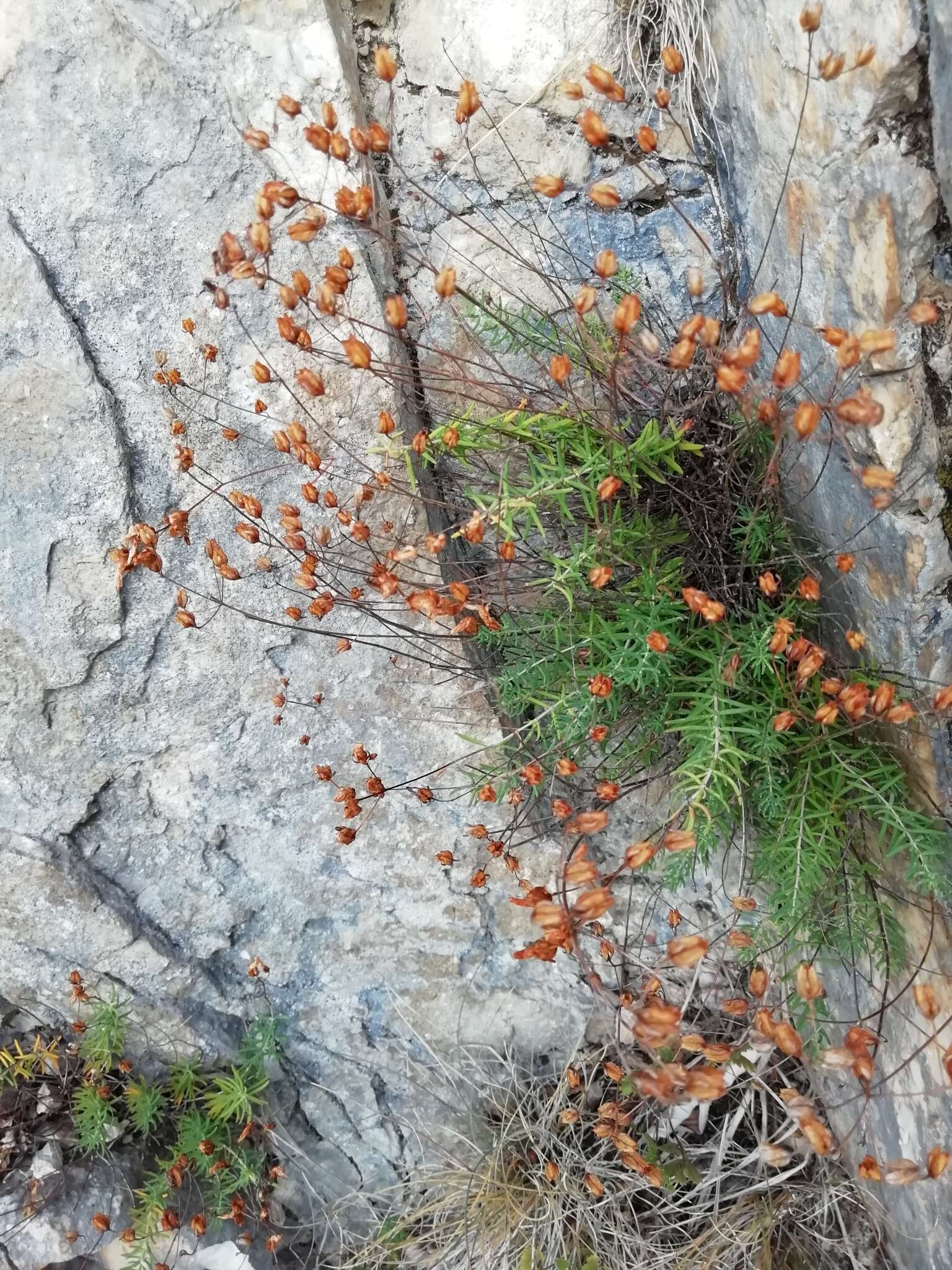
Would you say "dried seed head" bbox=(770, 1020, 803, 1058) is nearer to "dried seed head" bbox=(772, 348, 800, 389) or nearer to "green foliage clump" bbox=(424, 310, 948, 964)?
"green foliage clump" bbox=(424, 310, 948, 964)

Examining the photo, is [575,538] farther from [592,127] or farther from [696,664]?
[592,127]

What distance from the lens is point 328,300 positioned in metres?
1.68

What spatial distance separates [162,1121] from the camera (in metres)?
3.18

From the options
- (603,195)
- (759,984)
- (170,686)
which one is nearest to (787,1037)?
(759,984)

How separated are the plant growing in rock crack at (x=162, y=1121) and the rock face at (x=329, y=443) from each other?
134 mm

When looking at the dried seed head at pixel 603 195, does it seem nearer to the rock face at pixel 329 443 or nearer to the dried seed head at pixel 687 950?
the rock face at pixel 329 443

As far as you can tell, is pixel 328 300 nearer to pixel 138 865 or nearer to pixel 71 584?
pixel 71 584

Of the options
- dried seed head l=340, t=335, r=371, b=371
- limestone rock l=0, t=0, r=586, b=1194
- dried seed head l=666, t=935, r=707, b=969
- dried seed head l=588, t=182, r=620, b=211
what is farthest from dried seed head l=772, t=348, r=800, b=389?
limestone rock l=0, t=0, r=586, b=1194

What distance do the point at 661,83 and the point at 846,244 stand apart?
2.42ft

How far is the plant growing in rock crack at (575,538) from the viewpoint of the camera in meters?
1.86

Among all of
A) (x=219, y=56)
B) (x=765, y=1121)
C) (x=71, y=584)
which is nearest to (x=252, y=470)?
(x=71, y=584)

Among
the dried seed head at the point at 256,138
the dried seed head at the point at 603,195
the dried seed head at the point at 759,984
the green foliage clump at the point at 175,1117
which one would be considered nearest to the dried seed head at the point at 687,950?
the dried seed head at the point at 759,984

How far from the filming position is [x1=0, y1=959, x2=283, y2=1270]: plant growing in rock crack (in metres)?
2.97

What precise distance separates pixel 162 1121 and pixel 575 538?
2.57 metres
